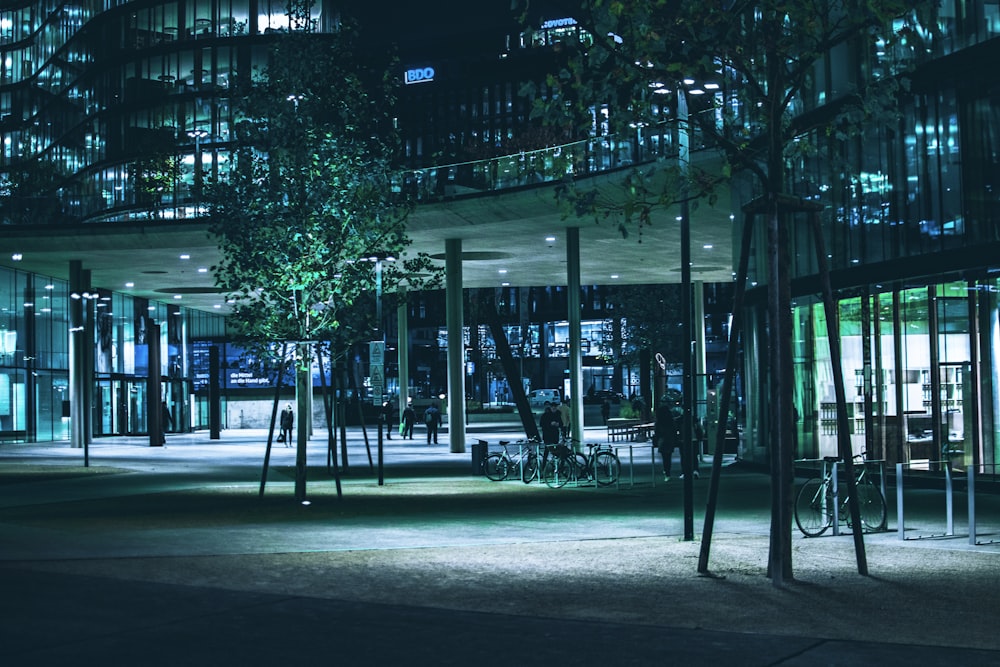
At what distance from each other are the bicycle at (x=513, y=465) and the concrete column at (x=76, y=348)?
25.4 metres

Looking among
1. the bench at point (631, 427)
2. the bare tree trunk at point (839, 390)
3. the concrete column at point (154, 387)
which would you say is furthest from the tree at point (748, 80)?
the concrete column at point (154, 387)

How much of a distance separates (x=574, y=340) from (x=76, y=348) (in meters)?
19.5

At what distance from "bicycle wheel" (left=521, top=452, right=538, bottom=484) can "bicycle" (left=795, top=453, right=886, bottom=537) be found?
1178cm

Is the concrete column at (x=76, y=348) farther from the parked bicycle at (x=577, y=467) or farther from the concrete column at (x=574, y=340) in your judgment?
the parked bicycle at (x=577, y=467)

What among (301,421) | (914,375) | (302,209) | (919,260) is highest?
(302,209)

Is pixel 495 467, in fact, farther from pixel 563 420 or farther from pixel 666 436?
pixel 563 420

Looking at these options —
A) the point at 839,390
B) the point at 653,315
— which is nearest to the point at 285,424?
the point at 653,315

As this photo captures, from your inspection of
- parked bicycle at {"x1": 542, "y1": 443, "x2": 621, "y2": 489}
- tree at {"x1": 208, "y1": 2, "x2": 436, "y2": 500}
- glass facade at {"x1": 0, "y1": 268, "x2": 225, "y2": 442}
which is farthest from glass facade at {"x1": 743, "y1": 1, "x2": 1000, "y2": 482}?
glass facade at {"x1": 0, "y1": 268, "x2": 225, "y2": 442}

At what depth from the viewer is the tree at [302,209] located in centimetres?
2145

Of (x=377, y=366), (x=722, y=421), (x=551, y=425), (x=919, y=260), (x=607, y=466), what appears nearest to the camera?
(x=722, y=421)

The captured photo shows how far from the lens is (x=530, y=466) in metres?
27.4

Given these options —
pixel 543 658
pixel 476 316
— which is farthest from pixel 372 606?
pixel 476 316

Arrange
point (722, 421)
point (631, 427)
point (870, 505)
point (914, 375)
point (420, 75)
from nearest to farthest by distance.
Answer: point (722, 421), point (870, 505), point (914, 375), point (631, 427), point (420, 75)

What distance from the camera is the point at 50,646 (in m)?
8.40
